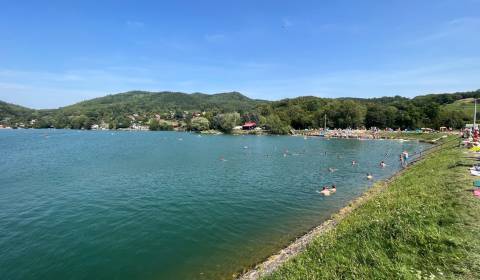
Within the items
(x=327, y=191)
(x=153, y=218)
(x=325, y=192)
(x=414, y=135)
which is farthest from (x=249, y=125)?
(x=153, y=218)

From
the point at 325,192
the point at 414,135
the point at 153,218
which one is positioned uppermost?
the point at 414,135

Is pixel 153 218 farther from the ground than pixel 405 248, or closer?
closer

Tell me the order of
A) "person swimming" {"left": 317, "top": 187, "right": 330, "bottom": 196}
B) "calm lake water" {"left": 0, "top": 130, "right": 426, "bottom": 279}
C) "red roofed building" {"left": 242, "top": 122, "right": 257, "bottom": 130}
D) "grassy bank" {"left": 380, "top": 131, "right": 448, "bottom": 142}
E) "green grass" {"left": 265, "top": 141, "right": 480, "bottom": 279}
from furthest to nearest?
"red roofed building" {"left": 242, "top": 122, "right": 257, "bottom": 130} → "grassy bank" {"left": 380, "top": 131, "right": 448, "bottom": 142} → "person swimming" {"left": 317, "top": 187, "right": 330, "bottom": 196} → "calm lake water" {"left": 0, "top": 130, "right": 426, "bottom": 279} → "green grass" {"left": 265, "top": 141, "right": 480, "bottom": 279}

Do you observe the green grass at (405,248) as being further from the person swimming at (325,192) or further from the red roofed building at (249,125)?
the red roofed building at (249,125)

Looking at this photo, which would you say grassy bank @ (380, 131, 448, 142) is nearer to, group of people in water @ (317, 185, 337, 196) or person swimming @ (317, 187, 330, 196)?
group of people in water @ (317, 185, 337, 196)

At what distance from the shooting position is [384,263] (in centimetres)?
920

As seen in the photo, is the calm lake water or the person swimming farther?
the person swimming

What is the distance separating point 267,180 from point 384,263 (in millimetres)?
26668

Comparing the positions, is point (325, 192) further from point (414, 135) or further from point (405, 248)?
point (414, 135)

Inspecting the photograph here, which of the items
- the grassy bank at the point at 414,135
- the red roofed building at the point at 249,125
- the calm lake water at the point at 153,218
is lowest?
the calm lake water at the point at 153,218

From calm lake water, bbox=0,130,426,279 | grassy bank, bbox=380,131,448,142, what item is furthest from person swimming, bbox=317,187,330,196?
grassy bank, bbox=380,131,448,142

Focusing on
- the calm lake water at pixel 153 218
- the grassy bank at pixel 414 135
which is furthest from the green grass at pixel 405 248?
the grassy bank at pixel 414 135

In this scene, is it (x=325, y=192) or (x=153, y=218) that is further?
(x=325, y=192)

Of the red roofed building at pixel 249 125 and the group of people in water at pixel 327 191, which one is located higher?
the red roofed building at pixel 249 125
